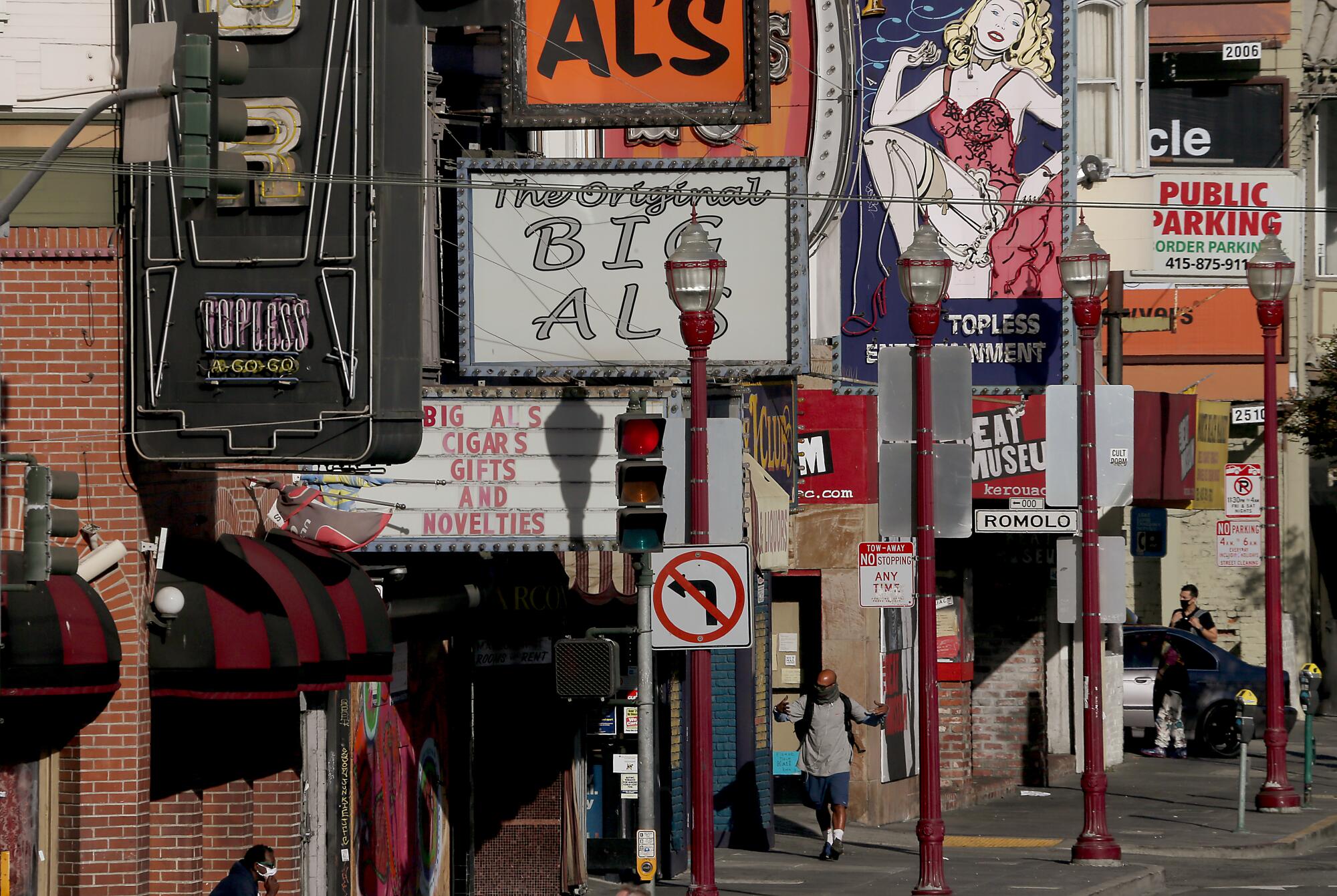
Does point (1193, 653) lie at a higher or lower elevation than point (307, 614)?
lower

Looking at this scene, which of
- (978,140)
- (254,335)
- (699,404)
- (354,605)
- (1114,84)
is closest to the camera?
(254,335)

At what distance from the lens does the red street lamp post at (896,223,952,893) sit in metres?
19.0

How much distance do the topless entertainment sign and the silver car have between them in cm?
854

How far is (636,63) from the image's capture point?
1955 centimetres

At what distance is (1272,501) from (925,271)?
28.4 feet

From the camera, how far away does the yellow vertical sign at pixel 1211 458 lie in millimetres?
30547

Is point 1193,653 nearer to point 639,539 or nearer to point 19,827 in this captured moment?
point 639,539

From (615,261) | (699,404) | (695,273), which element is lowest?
(699,404)

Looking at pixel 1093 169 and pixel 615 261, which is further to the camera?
pixel 1093 169

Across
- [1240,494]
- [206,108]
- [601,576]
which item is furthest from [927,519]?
[1240,494]

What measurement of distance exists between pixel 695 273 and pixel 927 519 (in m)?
3.59

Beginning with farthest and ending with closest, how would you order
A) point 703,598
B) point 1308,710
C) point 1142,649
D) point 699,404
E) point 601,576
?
point 1142,649 → point 1308,710 → point 601,576 → point 699,404 → point 703,598

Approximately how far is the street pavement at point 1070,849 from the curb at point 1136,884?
2 cm

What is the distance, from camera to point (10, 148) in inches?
564
